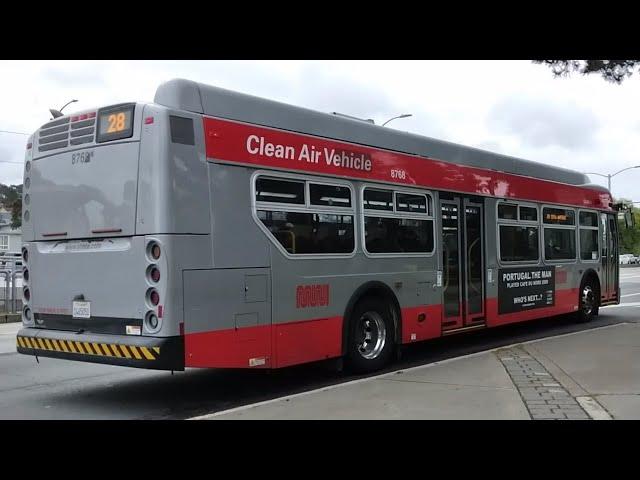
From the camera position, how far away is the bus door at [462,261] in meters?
9.88

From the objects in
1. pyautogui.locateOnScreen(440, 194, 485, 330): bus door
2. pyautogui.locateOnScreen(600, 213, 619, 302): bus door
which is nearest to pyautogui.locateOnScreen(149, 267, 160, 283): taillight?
pyautogui.locateOnScreen(440, 194, 485, 330): bus door

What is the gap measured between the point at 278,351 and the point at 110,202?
2399 millimetres

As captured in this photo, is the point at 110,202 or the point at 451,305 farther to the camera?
the point at 451,305

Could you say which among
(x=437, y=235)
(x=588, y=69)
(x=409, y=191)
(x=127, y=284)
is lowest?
(x=127, y=284)

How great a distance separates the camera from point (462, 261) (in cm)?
1023

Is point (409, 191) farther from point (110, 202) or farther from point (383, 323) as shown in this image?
point (110, 202)

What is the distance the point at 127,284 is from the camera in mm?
6375

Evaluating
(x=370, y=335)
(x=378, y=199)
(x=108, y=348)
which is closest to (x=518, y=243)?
(x=378, y=199)

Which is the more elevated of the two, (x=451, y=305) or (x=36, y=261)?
(x=36, y=261)

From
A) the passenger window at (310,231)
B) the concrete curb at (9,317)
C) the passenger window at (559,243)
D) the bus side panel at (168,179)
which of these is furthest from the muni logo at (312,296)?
the concrete curb at (9,317)

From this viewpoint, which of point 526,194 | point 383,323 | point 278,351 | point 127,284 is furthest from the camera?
point 526,194

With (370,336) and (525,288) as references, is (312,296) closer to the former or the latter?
(370,336)

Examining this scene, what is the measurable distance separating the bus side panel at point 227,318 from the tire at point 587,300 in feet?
30.5

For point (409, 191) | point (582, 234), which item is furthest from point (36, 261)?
point (582, 234)
